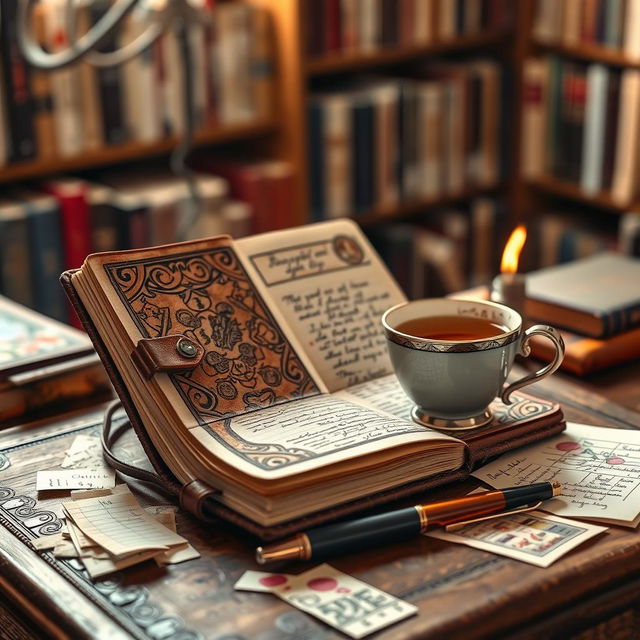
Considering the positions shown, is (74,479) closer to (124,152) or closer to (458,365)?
(458,365)

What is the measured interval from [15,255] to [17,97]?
1.07 feet

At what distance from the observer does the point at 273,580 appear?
0.76 metres

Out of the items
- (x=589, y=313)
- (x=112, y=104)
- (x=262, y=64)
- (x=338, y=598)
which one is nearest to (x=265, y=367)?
(x=338, y=598)

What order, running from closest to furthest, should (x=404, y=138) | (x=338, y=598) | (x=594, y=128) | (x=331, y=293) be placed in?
(x=338, y=598) < (x=331, y=293) < (x=594, y=128) < (x=404, y=138)

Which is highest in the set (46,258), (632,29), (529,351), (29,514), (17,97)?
(632,29)

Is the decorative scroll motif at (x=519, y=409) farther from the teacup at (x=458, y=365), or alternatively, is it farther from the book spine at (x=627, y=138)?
the book spine at (x=627, y=138)

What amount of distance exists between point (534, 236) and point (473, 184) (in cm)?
22

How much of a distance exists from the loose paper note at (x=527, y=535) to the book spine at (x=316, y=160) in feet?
6.03

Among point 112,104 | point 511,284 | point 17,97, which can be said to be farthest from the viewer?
point 112,104

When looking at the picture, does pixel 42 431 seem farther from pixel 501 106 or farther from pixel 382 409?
pixel 501 106

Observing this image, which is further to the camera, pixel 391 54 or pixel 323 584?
pixel 391 54

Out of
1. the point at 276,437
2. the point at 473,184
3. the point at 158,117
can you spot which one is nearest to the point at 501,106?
the point at 473,184

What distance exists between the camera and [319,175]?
2621mm

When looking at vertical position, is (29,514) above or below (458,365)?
below
